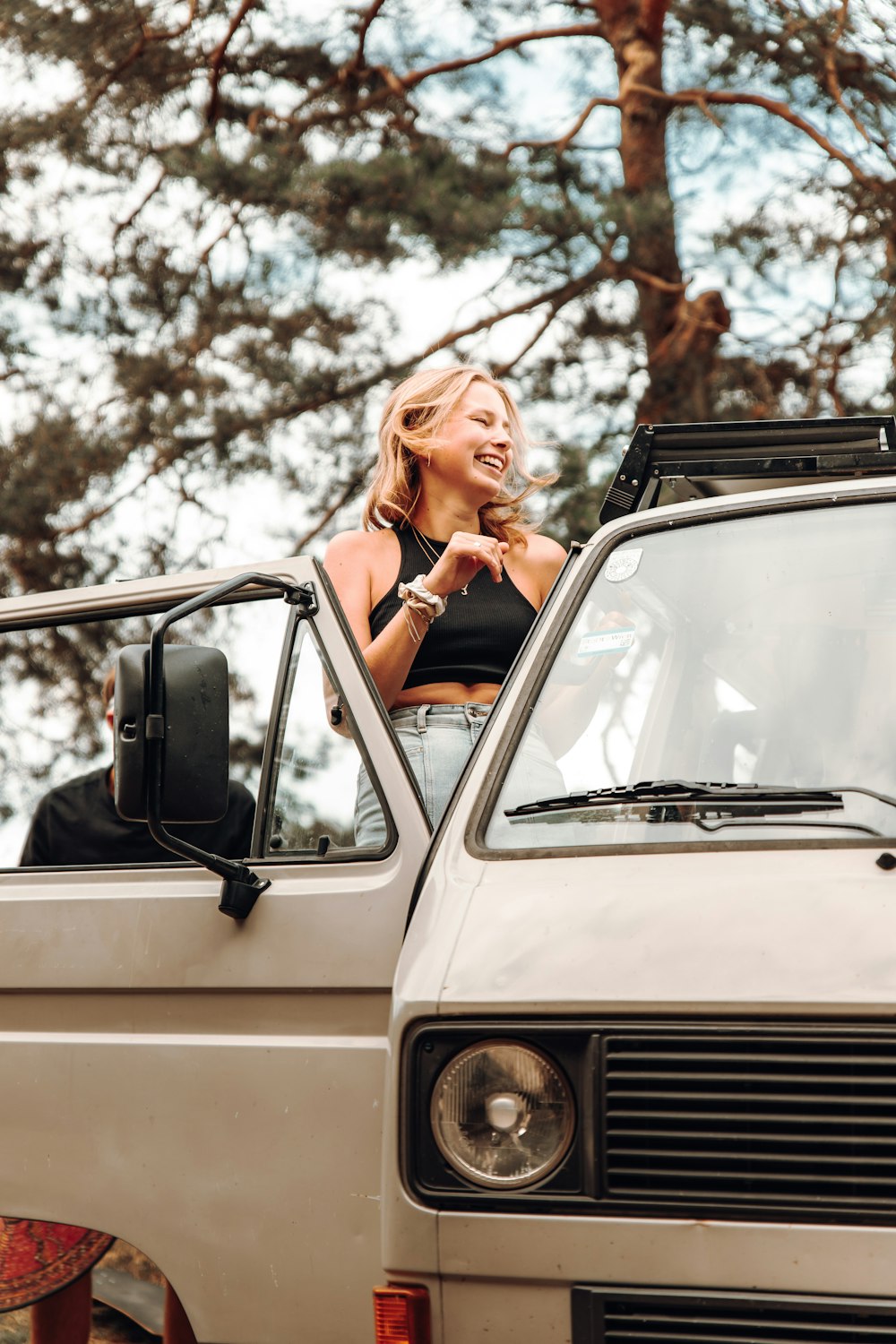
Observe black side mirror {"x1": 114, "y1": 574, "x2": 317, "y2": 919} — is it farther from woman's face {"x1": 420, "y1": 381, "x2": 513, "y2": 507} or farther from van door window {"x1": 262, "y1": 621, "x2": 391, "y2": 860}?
woman's face {"x1": 420, "y1": 381, "x2": 513, "y2": 507}

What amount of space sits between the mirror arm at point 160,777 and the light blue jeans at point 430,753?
244mm

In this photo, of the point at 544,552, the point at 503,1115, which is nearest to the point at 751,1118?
the point at 503,1115

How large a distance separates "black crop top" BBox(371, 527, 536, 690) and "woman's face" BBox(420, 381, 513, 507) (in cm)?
23

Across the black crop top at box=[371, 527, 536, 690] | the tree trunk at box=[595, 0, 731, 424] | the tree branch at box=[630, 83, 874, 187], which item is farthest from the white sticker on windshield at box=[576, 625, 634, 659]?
the tree branch at box=[630, 83, 874, 187]

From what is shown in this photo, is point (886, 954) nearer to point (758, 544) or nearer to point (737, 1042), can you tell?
point (737, 1042)

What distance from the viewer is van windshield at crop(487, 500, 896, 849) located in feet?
8.11

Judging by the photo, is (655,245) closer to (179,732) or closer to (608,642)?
(608,642)

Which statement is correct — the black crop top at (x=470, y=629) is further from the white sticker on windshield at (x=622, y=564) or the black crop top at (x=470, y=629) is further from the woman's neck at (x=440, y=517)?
the white sticker on windshield at (x=622, y=564)

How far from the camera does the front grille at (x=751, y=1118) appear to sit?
6.75 feet

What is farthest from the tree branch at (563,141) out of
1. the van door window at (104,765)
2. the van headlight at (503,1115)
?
the van headlight at (503,1115)

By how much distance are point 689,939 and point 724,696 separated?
2.17 ft

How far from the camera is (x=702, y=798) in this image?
249 centimetres

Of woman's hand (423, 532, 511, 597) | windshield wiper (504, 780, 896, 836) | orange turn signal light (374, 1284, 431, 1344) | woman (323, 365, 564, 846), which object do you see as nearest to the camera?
orange turn signal light (374, 1284, 431, 1344)

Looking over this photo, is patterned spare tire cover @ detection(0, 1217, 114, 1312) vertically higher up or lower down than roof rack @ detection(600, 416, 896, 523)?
lower down
